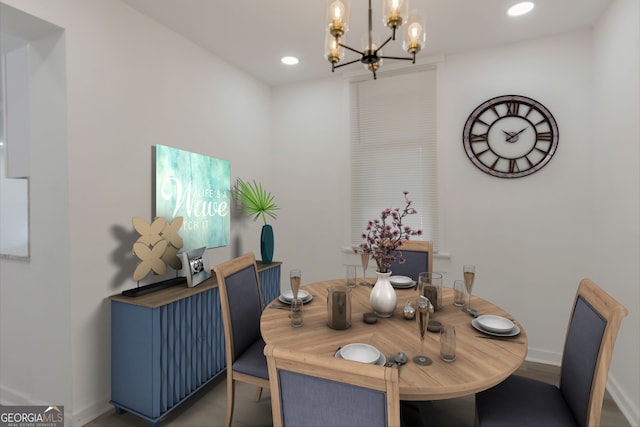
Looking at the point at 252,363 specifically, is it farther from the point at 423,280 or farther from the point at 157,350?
the point at 423,280

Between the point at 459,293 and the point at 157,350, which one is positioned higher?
the point at 459,293

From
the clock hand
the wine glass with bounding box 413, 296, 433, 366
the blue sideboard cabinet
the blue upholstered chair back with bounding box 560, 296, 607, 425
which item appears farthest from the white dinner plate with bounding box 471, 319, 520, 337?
the clock hand

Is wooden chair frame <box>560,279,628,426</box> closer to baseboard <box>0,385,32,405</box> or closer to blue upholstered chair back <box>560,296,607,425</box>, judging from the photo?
blue upholstered chair back <box>560,296,607,425</box>

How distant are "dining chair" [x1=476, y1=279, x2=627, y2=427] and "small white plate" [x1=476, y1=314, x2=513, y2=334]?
0.27 meters

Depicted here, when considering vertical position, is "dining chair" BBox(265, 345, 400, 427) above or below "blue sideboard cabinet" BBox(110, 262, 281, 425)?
above

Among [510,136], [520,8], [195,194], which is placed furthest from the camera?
[510,136]

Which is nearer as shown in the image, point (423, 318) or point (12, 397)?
point (423, 318)

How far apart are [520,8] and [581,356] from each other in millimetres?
2415

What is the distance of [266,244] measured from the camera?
3.17m

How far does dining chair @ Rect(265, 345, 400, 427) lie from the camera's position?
766 mm

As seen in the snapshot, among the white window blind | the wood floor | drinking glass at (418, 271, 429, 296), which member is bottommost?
the wood floor

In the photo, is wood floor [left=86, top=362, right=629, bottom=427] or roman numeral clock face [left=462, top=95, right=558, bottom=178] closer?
wood floor [left=86, top=362, right=629, bottom=427]

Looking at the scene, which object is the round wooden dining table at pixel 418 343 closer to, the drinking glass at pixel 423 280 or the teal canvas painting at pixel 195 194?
the drinking glass at pixel 423 280

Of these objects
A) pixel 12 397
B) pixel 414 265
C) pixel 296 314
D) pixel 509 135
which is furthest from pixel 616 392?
pixel 12 397
